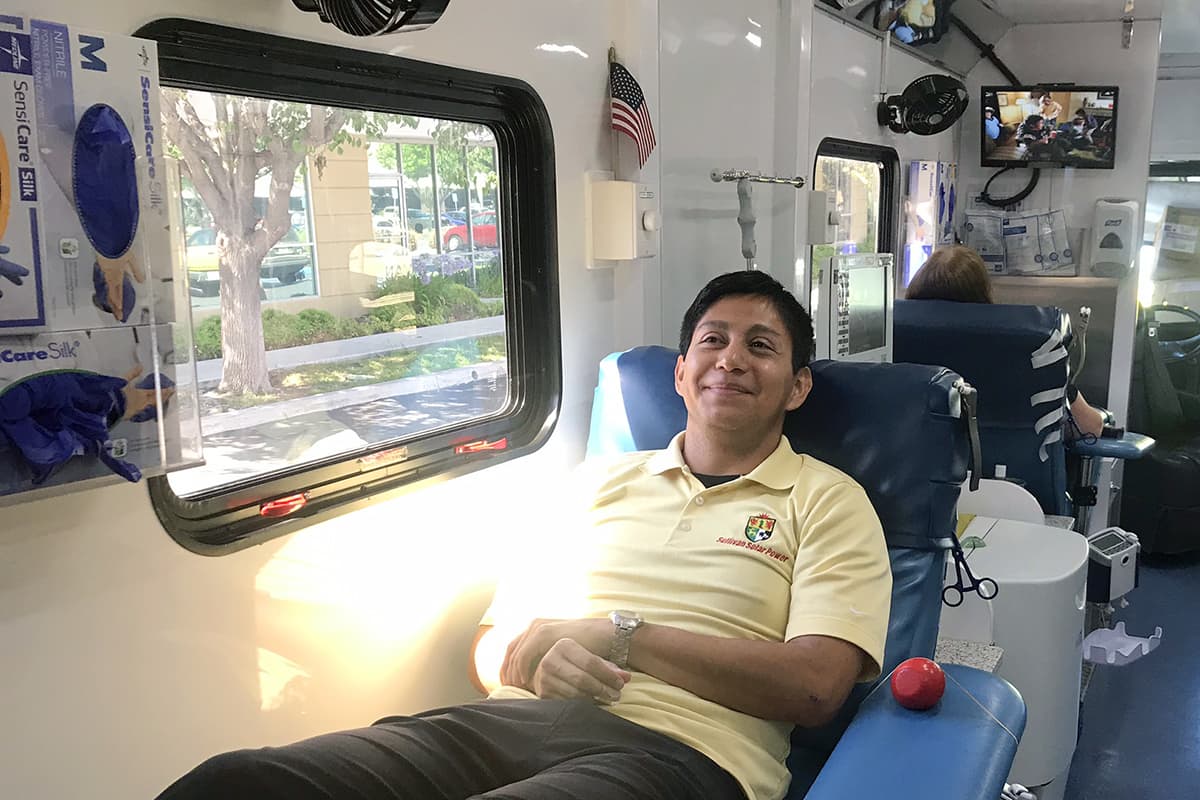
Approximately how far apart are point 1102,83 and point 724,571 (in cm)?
451

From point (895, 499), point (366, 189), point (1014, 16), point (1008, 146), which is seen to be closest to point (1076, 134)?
point (1008, 146)

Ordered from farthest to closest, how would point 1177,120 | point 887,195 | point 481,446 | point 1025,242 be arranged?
point 1177,120
point 1025,242
point 887,195
point 481,446

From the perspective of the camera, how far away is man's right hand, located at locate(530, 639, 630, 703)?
1644 mm

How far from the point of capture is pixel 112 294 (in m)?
1.38

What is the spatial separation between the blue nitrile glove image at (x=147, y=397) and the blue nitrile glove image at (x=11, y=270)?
19cm

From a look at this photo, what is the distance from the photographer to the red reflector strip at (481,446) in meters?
2.17

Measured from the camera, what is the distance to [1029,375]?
10.5ft

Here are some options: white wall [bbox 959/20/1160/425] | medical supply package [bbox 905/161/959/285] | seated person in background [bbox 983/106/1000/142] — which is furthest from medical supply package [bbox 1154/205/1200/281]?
medical supply package [bbox 905/161/959/285]

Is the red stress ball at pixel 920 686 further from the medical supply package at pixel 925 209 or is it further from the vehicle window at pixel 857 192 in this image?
the medical supply package at pixel 925 209

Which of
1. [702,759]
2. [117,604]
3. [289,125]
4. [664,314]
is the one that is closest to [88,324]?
[117,604]

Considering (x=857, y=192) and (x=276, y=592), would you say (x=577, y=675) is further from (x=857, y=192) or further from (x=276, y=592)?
(x=857, y=192)

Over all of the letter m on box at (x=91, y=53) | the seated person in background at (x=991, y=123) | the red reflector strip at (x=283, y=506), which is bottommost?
the red reflector strip at (x=283, y=506)

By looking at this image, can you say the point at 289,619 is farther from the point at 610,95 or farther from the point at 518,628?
the point at 610,95

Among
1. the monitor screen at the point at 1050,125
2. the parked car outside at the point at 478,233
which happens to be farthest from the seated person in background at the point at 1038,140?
the parked car outside at the point at 478,233
